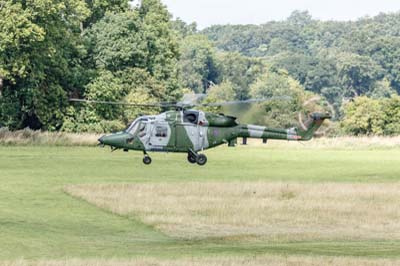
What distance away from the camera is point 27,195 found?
158 feet

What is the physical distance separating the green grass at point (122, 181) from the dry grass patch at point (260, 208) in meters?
1.11

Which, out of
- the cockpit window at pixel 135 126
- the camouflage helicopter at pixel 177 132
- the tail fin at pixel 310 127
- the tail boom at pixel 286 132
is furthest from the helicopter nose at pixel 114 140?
the tail fin at pixel 310 127

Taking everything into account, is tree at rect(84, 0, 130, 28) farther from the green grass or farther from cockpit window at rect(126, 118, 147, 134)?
cockpit window at rect(126, 118, 147, 134)

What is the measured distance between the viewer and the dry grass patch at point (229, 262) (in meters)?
28.9

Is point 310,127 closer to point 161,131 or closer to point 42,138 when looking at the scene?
point 161,131

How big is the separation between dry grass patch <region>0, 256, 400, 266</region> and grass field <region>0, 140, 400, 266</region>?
37 millimetres

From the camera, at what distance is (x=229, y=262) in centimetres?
2934

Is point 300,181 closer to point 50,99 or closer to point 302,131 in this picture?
point 302,131

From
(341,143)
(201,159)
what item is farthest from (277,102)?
(201,159)

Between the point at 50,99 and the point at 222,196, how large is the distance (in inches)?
1635

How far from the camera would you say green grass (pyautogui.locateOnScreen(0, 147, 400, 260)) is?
111 feet

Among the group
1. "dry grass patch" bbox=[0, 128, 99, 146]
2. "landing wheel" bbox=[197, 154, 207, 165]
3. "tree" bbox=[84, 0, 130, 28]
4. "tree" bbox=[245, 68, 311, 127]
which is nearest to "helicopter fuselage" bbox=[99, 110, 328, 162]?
"landing wheel" bbox=[197, 154, 207, 165]

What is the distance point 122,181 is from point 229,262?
2758cm

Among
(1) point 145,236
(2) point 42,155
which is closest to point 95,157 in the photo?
(2) point 42,155
